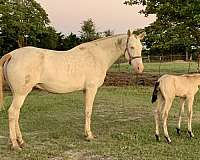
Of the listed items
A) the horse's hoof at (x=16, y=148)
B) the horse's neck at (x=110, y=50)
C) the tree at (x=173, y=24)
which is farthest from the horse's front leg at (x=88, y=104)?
the tree at (x=173, y=24)

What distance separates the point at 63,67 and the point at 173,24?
1911 centimetres

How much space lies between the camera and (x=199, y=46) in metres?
25.7

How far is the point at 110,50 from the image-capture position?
29.1 ft

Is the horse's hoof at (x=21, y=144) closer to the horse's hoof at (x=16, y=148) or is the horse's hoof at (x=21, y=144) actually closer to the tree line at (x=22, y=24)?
the horse's hoof at (x=16, y=148)

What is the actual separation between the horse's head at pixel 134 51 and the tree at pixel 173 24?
50.3 ft

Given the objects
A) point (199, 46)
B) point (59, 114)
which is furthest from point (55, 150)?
point (199, 46)

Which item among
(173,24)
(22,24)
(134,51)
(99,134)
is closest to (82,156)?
(99,134)

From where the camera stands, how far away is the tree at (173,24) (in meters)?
23.9

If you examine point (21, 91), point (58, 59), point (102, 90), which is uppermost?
point (58, 59)

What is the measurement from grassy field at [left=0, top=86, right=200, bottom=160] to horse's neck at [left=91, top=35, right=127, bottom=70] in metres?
1.69

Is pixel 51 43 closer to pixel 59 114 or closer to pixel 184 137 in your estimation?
pixel 59 114

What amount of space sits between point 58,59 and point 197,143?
10.9 ft

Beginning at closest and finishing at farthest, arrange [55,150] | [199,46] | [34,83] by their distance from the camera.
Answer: [55,150] < [34,83] < [199,46]

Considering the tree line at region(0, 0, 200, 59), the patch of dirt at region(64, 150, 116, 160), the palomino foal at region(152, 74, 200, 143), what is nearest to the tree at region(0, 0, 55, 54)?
the tree line at region(0, 0, 200, 59)
